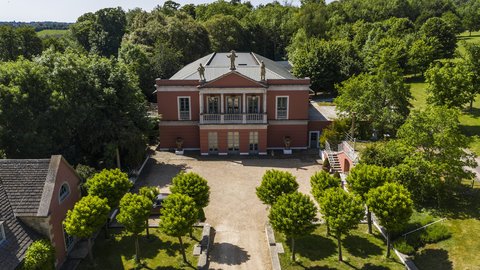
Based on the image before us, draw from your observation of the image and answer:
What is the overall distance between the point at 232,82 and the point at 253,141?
726cm

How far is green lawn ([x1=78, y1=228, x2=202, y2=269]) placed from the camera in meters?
24.9

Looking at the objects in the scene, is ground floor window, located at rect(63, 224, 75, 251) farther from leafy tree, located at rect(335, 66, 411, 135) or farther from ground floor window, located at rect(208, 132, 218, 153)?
leafy tree, located at rect(335, 66, 411, 135)

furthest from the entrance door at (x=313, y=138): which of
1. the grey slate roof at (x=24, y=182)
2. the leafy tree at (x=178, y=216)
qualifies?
the grey slate roof at (x=24, y=182)

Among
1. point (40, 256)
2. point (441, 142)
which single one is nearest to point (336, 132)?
point (441, 142)

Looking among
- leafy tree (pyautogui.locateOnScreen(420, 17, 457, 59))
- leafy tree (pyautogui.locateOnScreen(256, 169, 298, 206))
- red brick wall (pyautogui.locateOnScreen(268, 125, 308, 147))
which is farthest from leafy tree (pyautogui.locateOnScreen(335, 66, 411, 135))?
leafy tree (pyautogui.locateOnScreen(420, 17, 457, 59))

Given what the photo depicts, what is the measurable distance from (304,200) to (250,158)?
67.2 ft

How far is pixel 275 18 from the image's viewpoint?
114 m

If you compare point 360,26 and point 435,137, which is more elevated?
point 360,26

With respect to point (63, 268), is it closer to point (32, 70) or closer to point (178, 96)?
point (32, 70)

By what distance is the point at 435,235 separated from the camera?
2620 centimetres

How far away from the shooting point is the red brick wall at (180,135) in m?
45.7

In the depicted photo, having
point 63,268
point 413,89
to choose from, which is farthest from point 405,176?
point 413,89

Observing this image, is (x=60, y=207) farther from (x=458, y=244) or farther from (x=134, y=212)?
(x=458, y=244)

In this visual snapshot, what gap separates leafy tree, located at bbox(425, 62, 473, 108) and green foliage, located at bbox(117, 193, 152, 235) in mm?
35512
